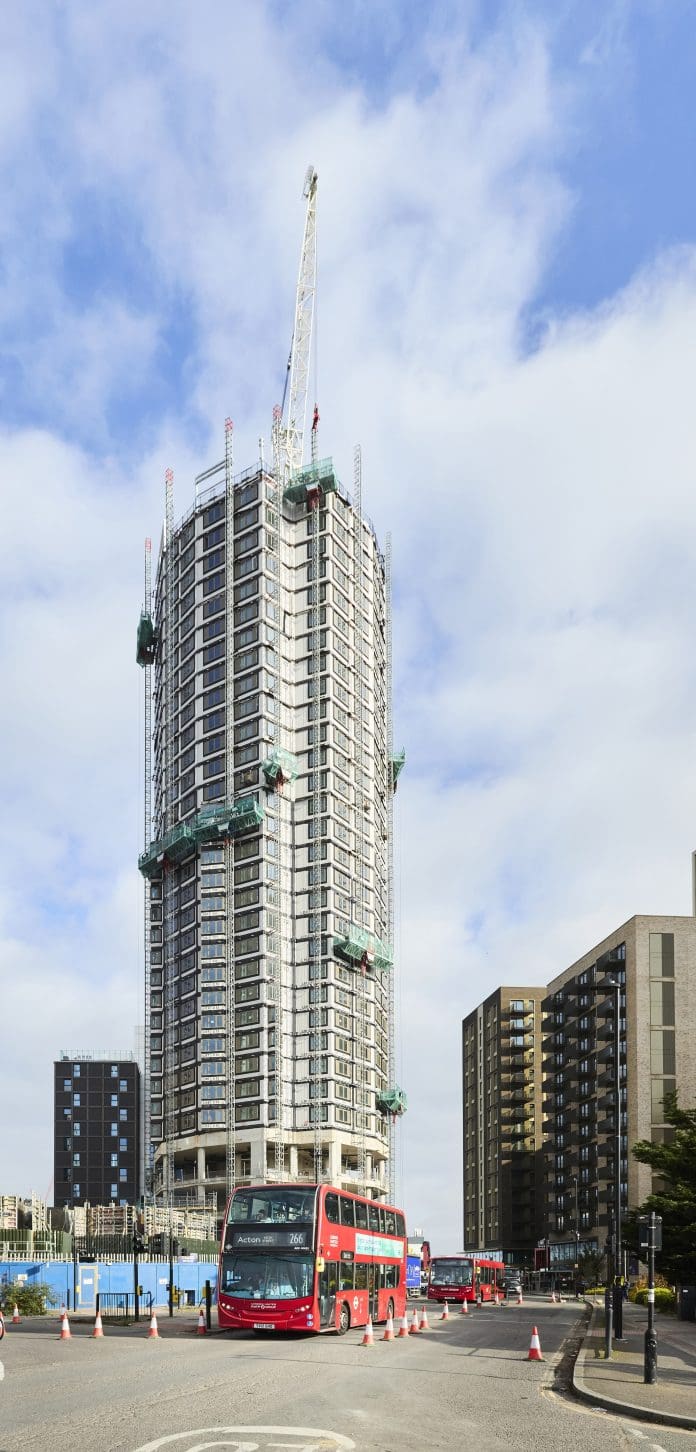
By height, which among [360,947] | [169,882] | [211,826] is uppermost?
[211,826]

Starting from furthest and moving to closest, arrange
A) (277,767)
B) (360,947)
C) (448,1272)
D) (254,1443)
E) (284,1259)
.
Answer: (360,947), (277,767), (448,1272), (284,1259), (254,1443)

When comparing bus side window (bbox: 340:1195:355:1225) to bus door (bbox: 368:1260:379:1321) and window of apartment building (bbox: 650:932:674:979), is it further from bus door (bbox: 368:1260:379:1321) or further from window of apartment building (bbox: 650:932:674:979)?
window of apartment building (bbox: 650:932:674:979)

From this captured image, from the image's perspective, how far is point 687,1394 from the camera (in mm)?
23359

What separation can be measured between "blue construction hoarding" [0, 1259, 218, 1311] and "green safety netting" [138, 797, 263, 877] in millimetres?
59141

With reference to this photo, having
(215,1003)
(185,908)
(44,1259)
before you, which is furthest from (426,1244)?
(44,1259)

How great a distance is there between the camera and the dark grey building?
630 feet

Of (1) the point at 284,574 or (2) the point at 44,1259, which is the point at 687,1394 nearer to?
(2) the point at 44,1259

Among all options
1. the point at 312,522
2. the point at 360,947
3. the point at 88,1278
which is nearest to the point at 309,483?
the point at 312,522

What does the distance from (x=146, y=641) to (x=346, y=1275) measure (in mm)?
118588

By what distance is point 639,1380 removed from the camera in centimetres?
2550

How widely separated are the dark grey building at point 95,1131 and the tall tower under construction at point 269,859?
59240 mm

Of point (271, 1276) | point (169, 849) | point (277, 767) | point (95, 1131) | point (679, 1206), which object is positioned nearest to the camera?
point (271, 1276)

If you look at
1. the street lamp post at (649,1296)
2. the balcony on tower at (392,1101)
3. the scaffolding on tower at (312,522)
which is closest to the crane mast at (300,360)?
the scaffolding on tower at (312,522)

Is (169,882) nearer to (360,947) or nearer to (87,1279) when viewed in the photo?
(360,947)
